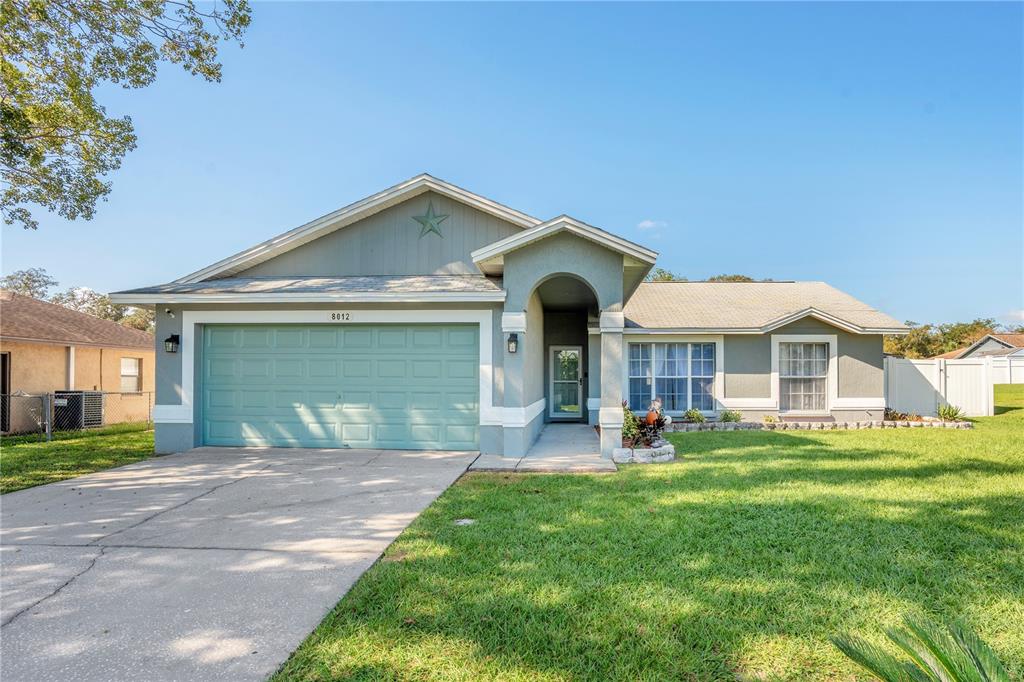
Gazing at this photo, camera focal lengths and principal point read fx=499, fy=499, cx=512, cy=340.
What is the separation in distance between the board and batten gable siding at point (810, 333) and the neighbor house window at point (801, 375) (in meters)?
0.43

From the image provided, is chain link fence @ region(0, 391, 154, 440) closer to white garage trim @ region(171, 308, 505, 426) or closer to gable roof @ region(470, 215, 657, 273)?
white garage trim @ region(171, 308, 505, 426)

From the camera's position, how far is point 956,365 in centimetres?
1599

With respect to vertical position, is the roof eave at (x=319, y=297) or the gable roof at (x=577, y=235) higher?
the gable roof at (x=577, y=235)

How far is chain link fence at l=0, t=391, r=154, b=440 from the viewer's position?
43.4 ft

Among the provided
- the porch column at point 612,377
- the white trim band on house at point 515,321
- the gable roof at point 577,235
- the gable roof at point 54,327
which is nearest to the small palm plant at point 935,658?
the porch column at point 612,377

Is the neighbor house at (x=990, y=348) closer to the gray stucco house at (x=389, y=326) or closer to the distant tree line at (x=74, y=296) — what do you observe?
the gray stucco house at (x=389, y=326)

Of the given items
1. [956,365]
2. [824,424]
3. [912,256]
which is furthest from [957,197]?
[824,424]

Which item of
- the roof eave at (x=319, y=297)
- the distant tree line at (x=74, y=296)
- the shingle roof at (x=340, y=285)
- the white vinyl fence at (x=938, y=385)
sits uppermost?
the distant tree line at (x=74, y=296)

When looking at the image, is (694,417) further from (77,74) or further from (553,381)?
(77,74)

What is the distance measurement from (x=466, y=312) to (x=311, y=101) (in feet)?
26.8

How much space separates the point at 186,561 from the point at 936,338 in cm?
5254

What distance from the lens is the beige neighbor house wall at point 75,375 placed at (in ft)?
44.6

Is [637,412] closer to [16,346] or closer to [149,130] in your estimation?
[149,130]

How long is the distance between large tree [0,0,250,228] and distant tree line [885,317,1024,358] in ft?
122
